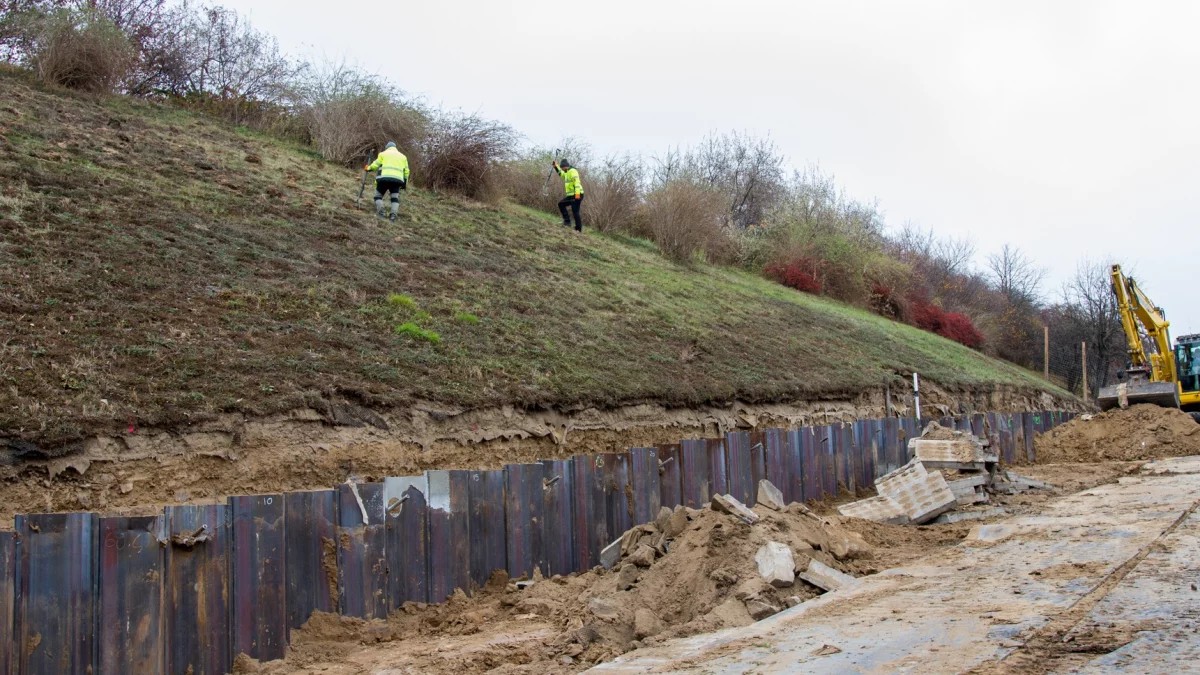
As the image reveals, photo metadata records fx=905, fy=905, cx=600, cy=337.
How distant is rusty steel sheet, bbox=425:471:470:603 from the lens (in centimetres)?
750

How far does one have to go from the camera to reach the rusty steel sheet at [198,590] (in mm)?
5812

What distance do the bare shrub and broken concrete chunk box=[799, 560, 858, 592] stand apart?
18.1 m

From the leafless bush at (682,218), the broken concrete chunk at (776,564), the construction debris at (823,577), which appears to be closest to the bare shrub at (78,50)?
the leafless bush at (682,218)

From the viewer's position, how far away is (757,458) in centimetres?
1155

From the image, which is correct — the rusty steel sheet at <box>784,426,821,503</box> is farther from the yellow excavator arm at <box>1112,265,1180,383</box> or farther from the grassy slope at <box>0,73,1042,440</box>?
the yellow excavator arm at <box>1112,265,1180,383</box>

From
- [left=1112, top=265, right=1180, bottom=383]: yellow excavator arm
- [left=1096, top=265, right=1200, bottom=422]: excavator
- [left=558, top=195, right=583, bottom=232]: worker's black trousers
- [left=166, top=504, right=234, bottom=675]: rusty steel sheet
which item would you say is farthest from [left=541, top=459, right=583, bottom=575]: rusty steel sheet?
[left=1112, top=265, right=1180, bottom=383]: yellow excavator arm

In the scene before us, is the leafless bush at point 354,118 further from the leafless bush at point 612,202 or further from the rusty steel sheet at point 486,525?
the rusty steel sheet at point 486,525

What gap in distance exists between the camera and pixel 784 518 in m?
8.20

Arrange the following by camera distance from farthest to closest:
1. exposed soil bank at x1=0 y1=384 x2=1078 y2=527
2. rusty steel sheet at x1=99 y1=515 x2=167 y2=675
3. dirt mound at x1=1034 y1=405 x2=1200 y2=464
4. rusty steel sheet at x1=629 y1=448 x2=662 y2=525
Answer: dirt mound at x1=1034 y1=405 x2=1200 y2=464 < rusty steel sheet at x1=629 y1=448 x2=662 y2=525 < exposed soil bank at x1=0 y1=384 x2=1078 y2=527 < rusty steel sheet at x1=99 y1=515 x2=167 y2=675

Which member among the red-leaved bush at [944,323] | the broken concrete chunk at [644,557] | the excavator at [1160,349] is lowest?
the broken concrete chunk at [644,557]

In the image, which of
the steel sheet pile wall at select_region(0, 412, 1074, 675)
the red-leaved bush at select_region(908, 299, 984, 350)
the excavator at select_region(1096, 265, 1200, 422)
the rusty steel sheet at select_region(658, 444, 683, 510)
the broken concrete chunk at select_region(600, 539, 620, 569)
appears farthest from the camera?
the red-leaved bush at select_region(908, 299, 984, 350)

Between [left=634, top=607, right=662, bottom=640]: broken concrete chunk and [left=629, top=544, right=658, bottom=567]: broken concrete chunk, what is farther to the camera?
[left=629, top=544, right=658, bottom=567]: broken concrete chunk

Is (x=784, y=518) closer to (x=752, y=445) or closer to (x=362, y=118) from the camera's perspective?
(x=752, y=445)

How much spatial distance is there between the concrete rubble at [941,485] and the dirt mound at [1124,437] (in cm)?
790
